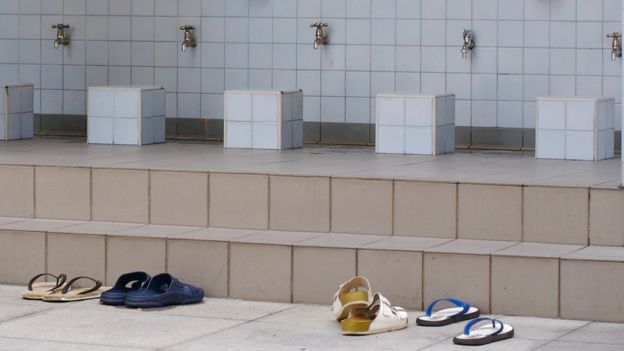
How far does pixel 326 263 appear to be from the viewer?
7598 mm

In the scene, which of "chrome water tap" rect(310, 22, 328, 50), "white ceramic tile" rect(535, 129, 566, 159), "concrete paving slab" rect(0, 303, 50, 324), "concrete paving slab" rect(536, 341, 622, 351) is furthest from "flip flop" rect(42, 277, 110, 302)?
"chrome water tap" rect(310, 22, 328, 50)

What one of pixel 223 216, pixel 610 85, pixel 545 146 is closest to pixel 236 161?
pixel 223 216

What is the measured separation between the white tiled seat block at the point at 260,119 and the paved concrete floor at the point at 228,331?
3.28 meters

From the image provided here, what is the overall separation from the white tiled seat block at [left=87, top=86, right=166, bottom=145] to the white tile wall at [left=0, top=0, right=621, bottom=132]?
3.04ft

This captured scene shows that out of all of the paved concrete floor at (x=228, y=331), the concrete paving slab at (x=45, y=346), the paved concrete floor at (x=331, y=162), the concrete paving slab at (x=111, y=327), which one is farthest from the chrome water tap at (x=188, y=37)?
the concrete paving slab at (x=45, y=346)

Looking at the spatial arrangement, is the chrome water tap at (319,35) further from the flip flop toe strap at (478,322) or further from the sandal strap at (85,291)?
the flip flop toe strap at (478,322)

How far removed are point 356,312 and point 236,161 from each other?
9.21 feet

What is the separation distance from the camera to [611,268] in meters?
7.01

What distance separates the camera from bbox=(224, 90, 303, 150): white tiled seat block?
1076 cm

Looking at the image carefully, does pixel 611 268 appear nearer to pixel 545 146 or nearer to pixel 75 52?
pixel 545 146

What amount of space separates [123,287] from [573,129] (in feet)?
12.8

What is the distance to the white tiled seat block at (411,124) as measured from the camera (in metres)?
10.4

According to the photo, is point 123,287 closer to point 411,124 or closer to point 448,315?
point 448,315

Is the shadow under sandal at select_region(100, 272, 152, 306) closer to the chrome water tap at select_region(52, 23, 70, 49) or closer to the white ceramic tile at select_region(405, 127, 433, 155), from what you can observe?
the white ceramic tile at select_region(405, 127, 433, 155)
